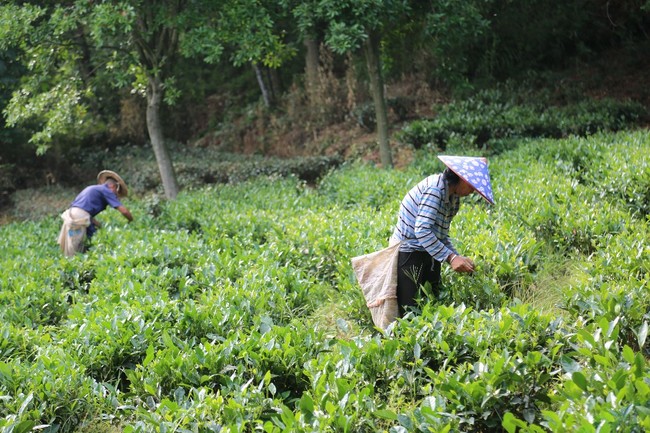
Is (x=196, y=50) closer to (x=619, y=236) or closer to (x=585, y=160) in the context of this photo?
(x=585, y=160)

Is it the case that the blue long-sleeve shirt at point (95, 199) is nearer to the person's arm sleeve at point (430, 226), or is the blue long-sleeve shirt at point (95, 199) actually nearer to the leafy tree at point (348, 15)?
the leafy tree at point (348, 15)

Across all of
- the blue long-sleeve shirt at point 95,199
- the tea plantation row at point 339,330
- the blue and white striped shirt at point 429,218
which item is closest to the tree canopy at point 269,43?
the blue long-sleeve shirt at point 95,199

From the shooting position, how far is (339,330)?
202 inches

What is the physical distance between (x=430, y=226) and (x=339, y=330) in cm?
138

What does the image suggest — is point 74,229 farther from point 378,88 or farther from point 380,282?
point 378,88

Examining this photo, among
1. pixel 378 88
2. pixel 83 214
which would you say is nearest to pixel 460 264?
pixel 83 214

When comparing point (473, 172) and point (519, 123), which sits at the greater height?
point (473, 172)

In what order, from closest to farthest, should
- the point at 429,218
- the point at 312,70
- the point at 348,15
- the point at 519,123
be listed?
the point at 429,218 < the point at 348,15 < the point at 519,123 < the point at 312,70

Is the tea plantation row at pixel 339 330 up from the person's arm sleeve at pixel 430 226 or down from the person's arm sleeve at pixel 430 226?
down

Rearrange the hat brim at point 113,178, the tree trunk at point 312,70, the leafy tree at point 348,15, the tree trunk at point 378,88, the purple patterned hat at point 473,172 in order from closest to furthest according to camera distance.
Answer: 1. the purple patterned hat at point 473,172
2. the hat brim at point 113,178
3. the leafy tree at point 348,15
4. the tree trunk at point 378,88
5. the tree trunk at point 312,70

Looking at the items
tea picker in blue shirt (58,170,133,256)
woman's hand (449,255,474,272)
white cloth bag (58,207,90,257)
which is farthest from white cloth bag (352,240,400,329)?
white cloth bag (58,207,90,257)

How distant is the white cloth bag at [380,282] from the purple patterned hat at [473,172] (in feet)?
2.62

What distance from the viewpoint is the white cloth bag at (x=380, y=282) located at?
4566 millimetres

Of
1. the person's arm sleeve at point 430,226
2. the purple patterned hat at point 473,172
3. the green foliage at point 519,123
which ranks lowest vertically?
the green foliage at point 519,123
